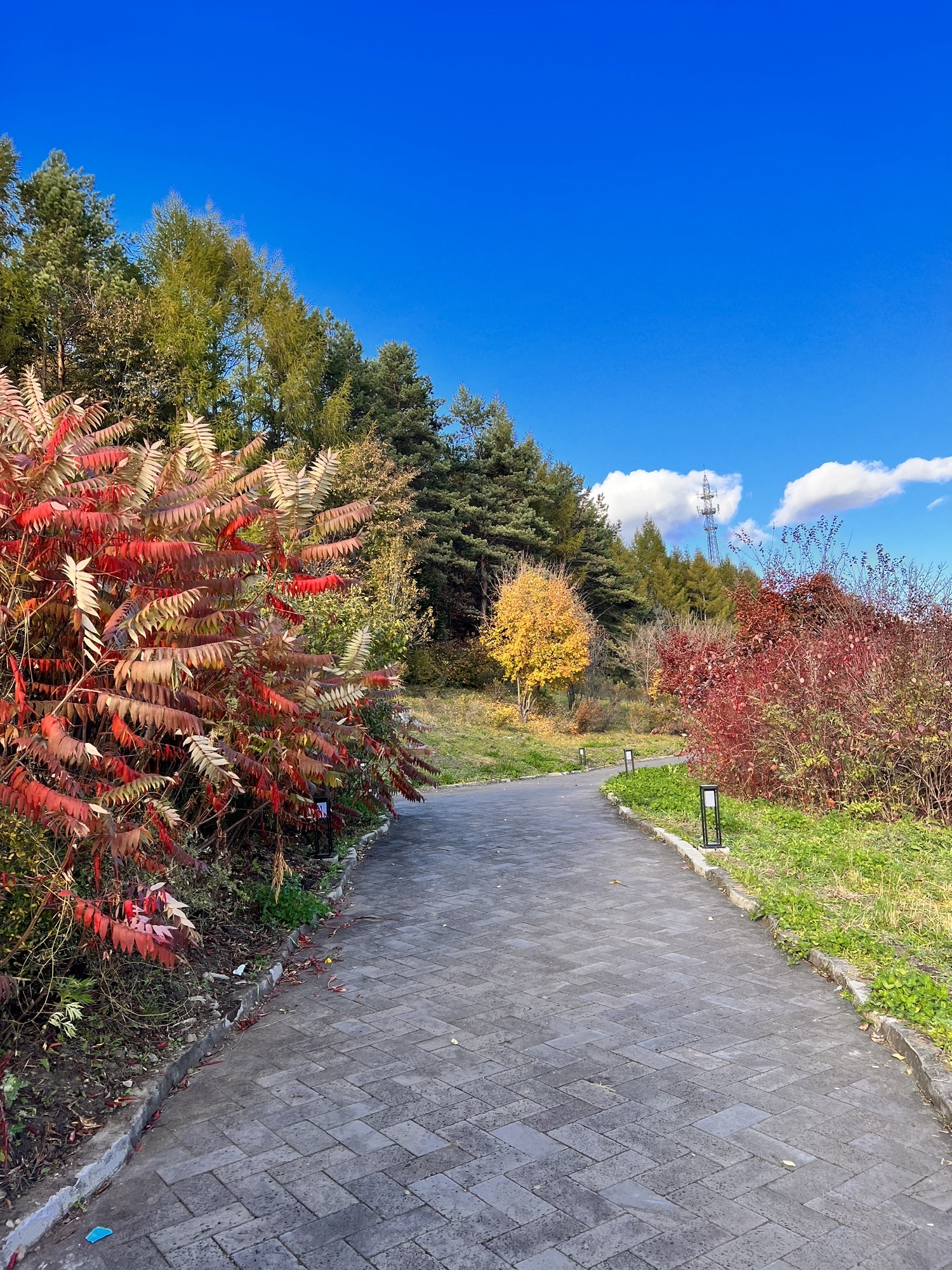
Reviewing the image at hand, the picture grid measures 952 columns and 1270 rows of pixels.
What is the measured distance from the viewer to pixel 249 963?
5859 mm

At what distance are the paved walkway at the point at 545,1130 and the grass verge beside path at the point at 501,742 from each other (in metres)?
13.5

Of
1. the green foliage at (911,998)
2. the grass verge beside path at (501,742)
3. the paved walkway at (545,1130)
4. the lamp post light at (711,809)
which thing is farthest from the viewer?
the grass verge beside path at (501,742)

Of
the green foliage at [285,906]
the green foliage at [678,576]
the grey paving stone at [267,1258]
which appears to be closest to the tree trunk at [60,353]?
the green foliage at [285,906]

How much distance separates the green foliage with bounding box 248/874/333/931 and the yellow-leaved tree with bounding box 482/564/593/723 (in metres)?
26.0

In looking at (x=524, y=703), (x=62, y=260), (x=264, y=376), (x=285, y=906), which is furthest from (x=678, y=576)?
(x=285, y=906)

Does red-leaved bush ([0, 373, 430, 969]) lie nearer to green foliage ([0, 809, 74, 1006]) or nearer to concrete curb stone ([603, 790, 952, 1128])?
green foliage ([0, 809, 74, 1006])

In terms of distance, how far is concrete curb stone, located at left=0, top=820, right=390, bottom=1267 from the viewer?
3027 mm

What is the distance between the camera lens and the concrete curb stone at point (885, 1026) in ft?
12.9

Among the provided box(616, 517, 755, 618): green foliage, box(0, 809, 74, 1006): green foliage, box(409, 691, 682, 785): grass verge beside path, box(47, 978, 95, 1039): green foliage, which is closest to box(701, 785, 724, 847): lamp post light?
box(47, 978, 95, 1039): green foliage

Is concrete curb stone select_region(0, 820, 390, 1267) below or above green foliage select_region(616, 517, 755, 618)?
Answer: below

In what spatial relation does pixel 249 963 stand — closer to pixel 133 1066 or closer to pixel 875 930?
pixel 133 1066

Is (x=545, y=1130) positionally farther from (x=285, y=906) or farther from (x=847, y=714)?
(x=847, y=714)

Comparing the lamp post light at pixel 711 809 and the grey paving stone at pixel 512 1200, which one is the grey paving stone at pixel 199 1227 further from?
the lamp post light at pixel 711 809

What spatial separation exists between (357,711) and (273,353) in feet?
85.1
